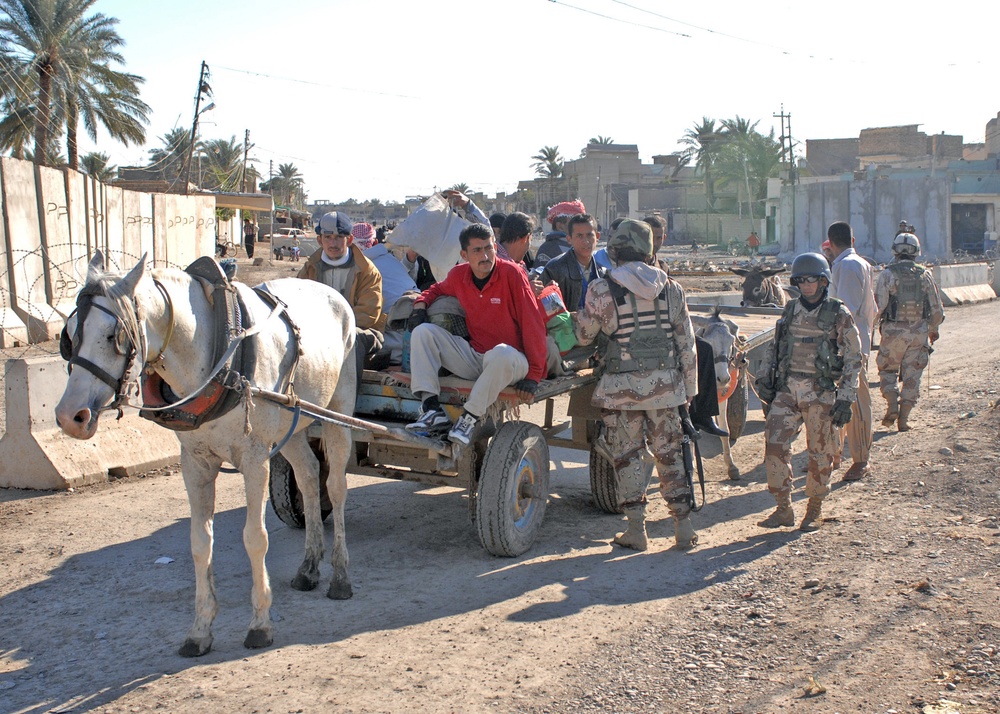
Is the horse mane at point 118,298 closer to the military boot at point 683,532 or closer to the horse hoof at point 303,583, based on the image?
the horse hoof at point 303,583

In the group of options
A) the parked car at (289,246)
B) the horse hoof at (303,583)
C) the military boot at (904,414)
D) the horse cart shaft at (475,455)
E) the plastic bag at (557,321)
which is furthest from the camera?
the parked car at (289,246)

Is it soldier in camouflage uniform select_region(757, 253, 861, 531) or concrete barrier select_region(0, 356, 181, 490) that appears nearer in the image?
soldier in camouflage uniform select_region(757, 253, 861, 531)

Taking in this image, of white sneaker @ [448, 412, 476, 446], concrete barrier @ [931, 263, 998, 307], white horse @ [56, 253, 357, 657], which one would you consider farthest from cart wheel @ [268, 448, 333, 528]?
concrete barrier @ [931, 263, 998, 307]

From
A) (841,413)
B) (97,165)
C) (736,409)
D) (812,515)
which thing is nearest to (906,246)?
(736,409)

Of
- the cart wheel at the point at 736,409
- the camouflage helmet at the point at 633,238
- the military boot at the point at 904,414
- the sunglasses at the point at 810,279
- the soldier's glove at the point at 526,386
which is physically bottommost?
the military boot at the point at 904,414

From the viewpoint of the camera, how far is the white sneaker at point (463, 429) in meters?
5.91

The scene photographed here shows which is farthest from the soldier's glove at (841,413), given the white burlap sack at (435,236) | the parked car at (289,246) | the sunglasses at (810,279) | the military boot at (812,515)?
the parked car at (289,246)

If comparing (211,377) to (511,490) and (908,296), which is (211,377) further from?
(908,296)

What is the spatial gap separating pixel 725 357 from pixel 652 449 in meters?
2.08

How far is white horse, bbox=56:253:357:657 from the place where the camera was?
4141mm

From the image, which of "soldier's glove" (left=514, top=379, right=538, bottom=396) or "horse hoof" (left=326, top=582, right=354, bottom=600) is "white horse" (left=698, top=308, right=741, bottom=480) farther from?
"horse hoof" (left=326, top=582, right=354, bottom=600)

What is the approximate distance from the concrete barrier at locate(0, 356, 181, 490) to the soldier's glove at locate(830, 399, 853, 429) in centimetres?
586

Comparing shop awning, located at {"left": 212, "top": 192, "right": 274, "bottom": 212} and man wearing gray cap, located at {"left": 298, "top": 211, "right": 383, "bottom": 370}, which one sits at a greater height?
shop awning, located at {"left": 212, "top": 192, "right": 274, "bottom": 212}

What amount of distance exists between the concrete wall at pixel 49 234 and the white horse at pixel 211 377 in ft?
28.0
